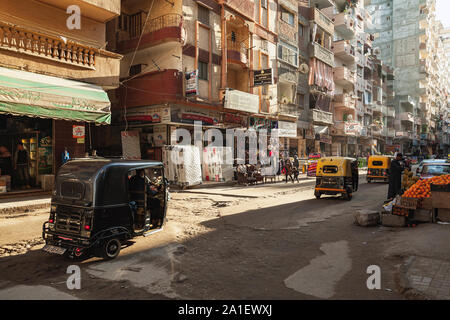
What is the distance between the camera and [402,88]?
7206 cm

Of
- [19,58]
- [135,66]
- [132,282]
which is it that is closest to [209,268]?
[132,282]

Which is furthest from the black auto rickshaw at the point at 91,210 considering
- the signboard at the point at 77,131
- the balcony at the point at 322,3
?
the balcony at the point at 322,3

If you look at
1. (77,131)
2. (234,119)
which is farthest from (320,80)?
(77,131)

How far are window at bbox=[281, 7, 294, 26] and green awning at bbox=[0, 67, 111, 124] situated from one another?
2199 centimetres

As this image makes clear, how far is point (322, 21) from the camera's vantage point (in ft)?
115

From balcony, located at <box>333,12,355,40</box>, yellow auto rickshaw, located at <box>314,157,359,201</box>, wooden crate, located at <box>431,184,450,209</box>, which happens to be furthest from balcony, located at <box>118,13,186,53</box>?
balcony, located at <box>333,12,355,40</box>

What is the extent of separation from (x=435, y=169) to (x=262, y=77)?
539 inches

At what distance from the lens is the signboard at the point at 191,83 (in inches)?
711

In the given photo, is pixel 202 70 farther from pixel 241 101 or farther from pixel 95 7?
pixel 95 7

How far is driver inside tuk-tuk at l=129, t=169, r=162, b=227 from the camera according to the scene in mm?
7031

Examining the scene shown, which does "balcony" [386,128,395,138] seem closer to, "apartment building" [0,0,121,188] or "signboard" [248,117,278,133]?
"signboard" [248,117,278,133]

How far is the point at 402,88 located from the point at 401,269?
80167 mm
